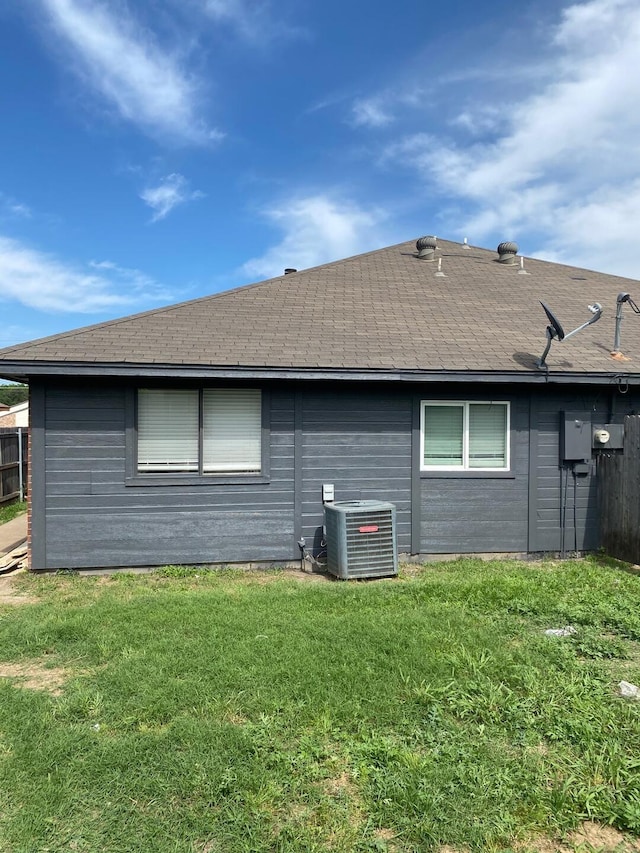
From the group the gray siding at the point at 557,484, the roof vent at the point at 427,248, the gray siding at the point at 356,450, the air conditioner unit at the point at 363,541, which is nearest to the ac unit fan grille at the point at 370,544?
the air conditioner unit at the point at 363,541

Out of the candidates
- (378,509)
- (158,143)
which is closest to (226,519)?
(378,509)

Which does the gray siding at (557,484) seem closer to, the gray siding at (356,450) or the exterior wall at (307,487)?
the exterior wall at (307,487)

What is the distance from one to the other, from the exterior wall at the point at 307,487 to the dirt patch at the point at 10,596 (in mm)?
376

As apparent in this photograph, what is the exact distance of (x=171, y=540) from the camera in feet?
22.5

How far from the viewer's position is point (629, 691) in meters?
3.43

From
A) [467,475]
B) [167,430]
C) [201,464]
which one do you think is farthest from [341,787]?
[467,475]

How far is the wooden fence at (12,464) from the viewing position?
13422 millimetres

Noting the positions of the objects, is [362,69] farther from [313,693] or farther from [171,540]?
[313,693]

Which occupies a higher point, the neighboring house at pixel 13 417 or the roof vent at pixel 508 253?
the roof vent at pixel 508 253

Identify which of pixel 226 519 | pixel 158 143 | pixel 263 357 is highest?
pixel 158 143

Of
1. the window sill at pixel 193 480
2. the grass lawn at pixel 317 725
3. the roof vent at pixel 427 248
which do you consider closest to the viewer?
the grass lawn at pixel 317 725

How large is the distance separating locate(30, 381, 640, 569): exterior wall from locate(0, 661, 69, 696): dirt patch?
9.23ft

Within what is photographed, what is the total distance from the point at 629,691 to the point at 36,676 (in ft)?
13.0

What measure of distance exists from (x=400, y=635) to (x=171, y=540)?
358 centimetres
